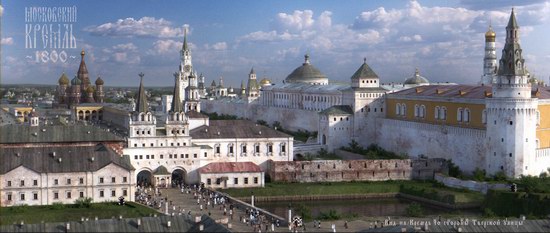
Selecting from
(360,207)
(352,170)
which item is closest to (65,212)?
(360,207)

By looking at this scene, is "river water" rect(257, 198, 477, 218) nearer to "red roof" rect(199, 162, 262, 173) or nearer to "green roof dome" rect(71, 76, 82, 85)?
"red roof" rect(199, 162, 262, 173)

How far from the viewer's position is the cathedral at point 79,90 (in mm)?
111125

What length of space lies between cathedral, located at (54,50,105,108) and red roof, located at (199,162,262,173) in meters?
59.3

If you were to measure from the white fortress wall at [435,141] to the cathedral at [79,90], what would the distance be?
5537cm

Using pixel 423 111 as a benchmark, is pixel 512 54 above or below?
above

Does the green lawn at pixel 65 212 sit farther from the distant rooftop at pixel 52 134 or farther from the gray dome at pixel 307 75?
the gray dome at pixel 307 75

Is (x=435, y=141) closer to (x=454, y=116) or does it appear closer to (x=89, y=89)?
(x=454, y=116)

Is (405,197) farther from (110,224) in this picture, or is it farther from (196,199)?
(110,224)

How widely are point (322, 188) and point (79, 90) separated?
220 ft

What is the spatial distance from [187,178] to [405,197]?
1450 cm

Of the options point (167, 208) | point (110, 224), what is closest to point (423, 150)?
point (167, 208)

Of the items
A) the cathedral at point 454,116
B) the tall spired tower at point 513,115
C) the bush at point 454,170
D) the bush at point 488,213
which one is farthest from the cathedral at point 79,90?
the bush at point 488,213

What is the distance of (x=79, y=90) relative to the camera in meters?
111

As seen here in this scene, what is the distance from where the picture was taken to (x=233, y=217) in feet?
135
